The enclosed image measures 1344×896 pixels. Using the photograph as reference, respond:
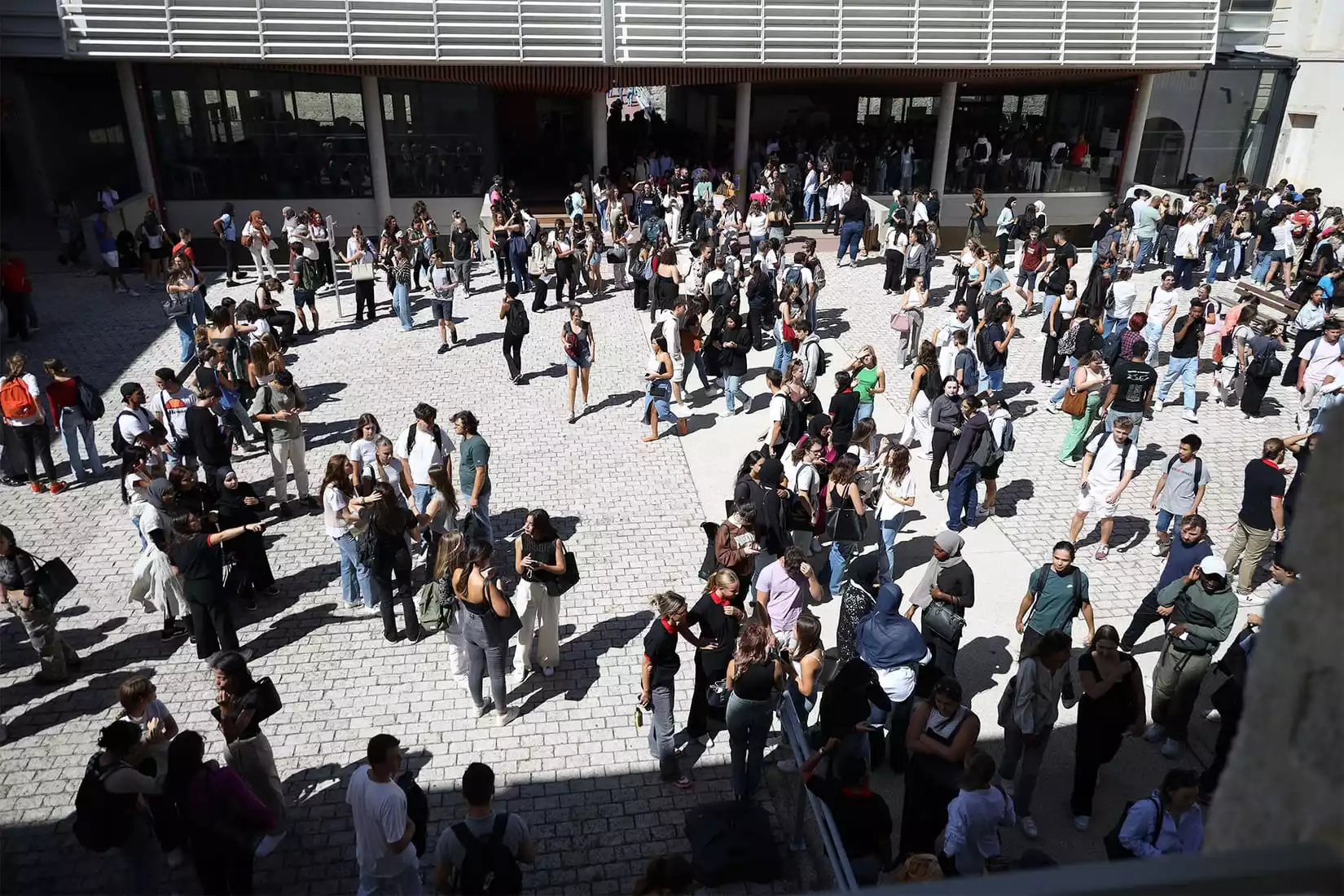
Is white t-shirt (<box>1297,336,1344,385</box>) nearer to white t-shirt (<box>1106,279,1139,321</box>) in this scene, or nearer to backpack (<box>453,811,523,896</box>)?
white t-shirt (<box>1106,279,1139,321</box>)

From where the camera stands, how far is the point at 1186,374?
13.6 m

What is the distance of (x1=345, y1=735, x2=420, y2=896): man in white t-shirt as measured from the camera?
17.3ft

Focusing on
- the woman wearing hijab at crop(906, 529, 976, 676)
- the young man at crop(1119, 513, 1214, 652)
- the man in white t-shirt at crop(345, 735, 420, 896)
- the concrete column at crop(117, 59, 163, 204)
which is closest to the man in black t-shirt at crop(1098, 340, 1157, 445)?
the young man at crop(1119, 513, 1214, 652)

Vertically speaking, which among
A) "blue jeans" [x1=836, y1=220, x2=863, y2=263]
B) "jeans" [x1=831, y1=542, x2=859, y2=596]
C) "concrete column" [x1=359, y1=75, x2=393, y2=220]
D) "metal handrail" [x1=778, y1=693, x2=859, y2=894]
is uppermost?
"concrete column" [x1=359, y1=75, x2=393, y2=220]

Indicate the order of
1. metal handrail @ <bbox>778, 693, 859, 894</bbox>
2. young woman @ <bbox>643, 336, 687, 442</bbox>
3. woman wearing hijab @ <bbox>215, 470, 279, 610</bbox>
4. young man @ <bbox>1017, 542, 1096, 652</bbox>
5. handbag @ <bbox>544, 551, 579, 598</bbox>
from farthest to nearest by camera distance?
young woman @ <bbox>643, 336, 687, 442</bbox>, woman wearing hijab @ <bbox>215, 470, 279, 610</bbox>, handbag @ <bbox>544, 551, 579, 598</bbox>, young man @ <bbox>1017, 542, 1096, 652</bbox>, metal handrail @ <bbox>778, 693, 859, 894</bbox>

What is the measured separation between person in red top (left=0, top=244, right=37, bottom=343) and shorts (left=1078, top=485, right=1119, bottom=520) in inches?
682

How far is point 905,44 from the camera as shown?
80.0 feet

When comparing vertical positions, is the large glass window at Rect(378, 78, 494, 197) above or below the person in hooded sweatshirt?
above

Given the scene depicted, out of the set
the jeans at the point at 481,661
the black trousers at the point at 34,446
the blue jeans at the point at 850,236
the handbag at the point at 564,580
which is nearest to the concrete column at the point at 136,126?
the black trousers at the point at 34,446

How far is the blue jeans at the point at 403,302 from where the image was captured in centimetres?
1730

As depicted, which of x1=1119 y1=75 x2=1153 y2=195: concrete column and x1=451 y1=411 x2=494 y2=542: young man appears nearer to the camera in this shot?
x1=451 y1=411 x2=494 y2=542: young man

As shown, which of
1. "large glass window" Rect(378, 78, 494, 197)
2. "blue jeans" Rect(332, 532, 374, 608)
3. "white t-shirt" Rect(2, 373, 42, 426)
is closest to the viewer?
"blue jeans" Rect(332, 532, 374, 608)

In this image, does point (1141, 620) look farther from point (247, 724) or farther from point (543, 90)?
point (543, 90)

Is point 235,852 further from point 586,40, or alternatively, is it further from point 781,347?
point 586,40
